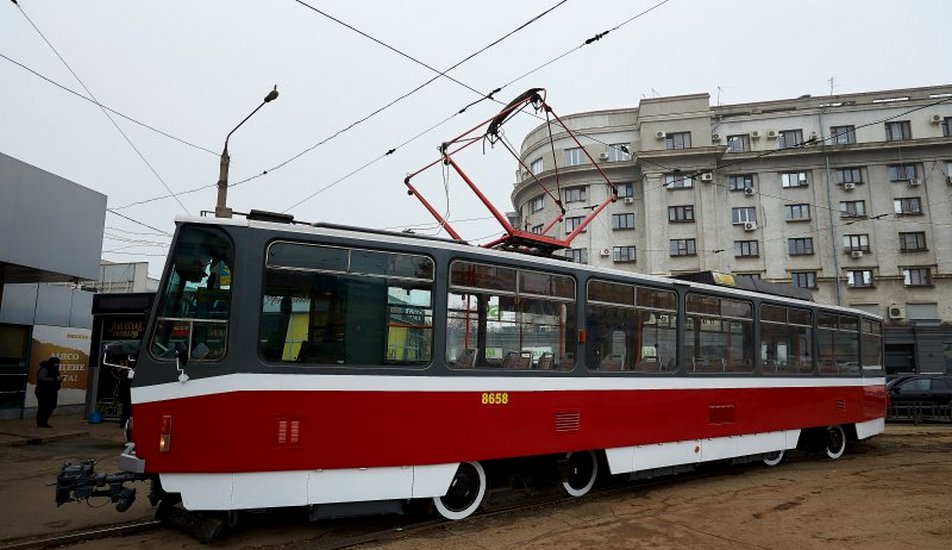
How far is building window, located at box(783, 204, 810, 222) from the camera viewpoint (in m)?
34.8

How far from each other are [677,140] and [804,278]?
35.3ft

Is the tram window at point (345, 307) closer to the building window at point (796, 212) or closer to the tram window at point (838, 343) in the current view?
the tram window at point (838, 343)

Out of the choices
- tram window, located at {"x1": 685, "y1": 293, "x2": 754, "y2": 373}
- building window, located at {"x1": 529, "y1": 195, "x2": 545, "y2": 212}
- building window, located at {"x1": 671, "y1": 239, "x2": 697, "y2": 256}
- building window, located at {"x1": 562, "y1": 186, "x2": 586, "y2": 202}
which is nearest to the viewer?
tram window, located at {"x1": 685, "y1": 293, "x2": 754, "y2": 373}

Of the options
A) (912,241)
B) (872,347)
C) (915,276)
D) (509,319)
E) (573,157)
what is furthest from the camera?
(573,157)

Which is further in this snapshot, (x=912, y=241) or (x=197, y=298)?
(x=912, y=241)

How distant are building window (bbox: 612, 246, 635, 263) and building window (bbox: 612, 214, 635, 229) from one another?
130 cm

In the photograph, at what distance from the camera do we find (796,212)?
115ft

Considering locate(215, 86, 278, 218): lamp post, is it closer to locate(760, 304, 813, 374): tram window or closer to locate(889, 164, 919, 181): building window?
locate(760, 304, 813, 374): tram window

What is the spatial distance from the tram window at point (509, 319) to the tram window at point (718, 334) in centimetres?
242

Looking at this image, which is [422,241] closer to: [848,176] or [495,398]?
[495,398]

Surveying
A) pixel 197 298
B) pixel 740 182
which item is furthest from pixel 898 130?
pixel 197 298

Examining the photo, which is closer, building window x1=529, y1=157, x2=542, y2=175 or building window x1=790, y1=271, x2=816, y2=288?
building window x1=790, y1=271, x2=816, y2=288

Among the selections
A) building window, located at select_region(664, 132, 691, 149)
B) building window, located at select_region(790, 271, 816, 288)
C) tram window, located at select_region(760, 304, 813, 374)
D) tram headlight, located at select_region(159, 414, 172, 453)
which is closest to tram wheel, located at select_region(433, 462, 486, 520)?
tram headlight, located at select_region(159, 414, 172, 453)

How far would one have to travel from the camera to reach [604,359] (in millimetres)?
7559
